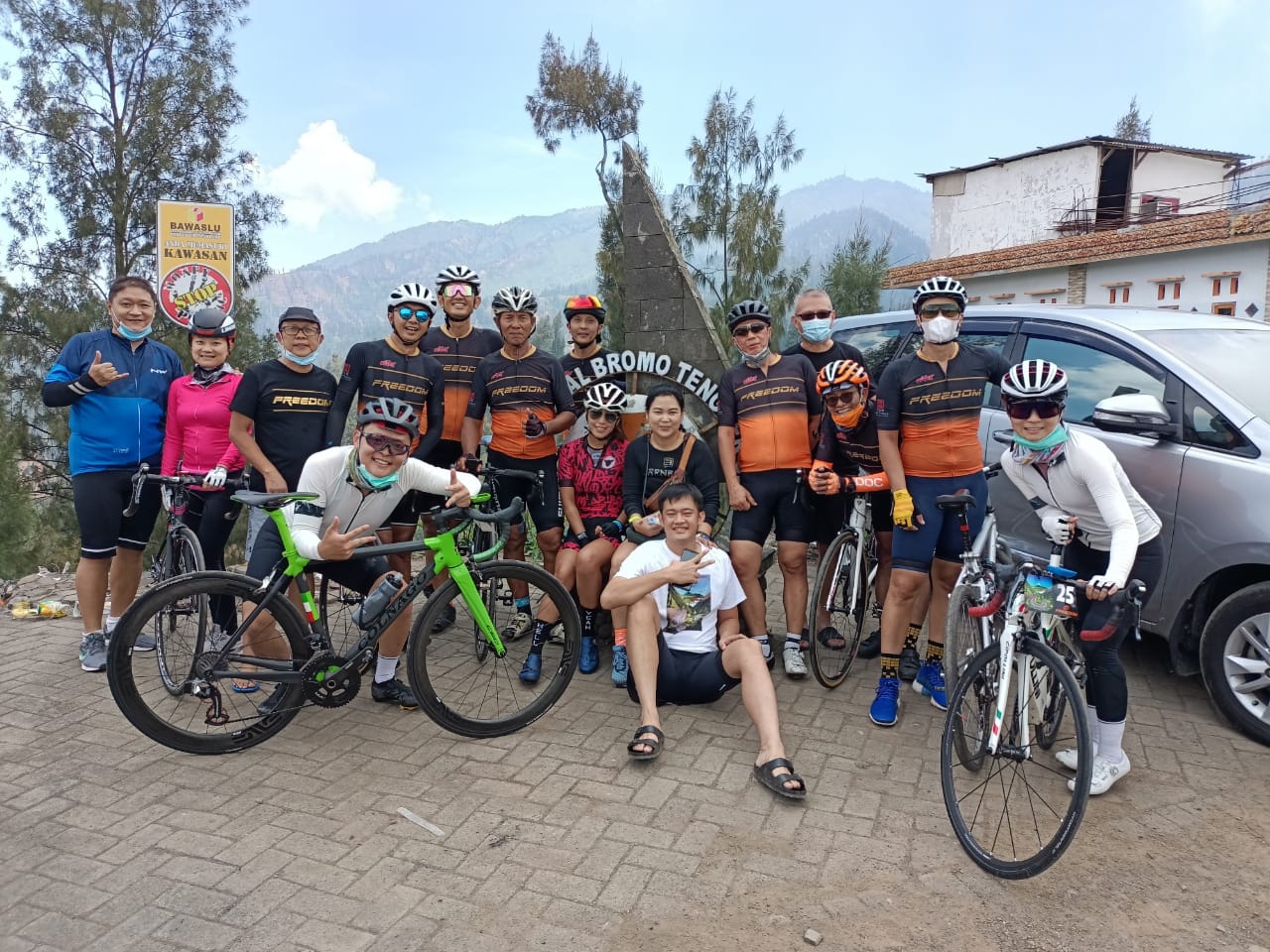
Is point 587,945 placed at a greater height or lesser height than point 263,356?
lesser

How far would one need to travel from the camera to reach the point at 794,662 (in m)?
5.00

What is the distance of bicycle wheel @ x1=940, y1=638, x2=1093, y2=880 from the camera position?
9.49 feet

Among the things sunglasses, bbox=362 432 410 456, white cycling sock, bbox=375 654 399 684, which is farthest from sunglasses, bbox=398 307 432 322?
white cycling sock, bbox=375 654 399 684

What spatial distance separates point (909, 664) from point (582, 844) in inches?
97.1

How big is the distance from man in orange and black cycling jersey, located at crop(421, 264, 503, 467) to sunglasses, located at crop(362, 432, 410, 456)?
1642 mm

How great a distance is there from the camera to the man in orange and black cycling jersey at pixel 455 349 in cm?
563

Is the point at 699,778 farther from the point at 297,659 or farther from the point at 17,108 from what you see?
the point at 17,108

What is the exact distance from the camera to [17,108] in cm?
2192

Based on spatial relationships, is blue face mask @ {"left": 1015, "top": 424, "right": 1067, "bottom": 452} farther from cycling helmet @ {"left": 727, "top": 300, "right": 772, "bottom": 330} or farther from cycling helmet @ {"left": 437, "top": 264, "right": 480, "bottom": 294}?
cycling helmet @ {"left": 437, "top": 264, "right": 480, "bottom": 294}

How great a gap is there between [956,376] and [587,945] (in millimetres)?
3187

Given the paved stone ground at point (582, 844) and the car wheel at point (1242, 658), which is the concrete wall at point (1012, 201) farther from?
the paved stone ground at point (582, 844)

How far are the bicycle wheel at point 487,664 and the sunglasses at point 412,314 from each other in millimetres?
1665

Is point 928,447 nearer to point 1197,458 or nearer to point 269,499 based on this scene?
point 1197,458

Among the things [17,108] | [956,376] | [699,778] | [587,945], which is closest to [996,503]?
[956,376]
